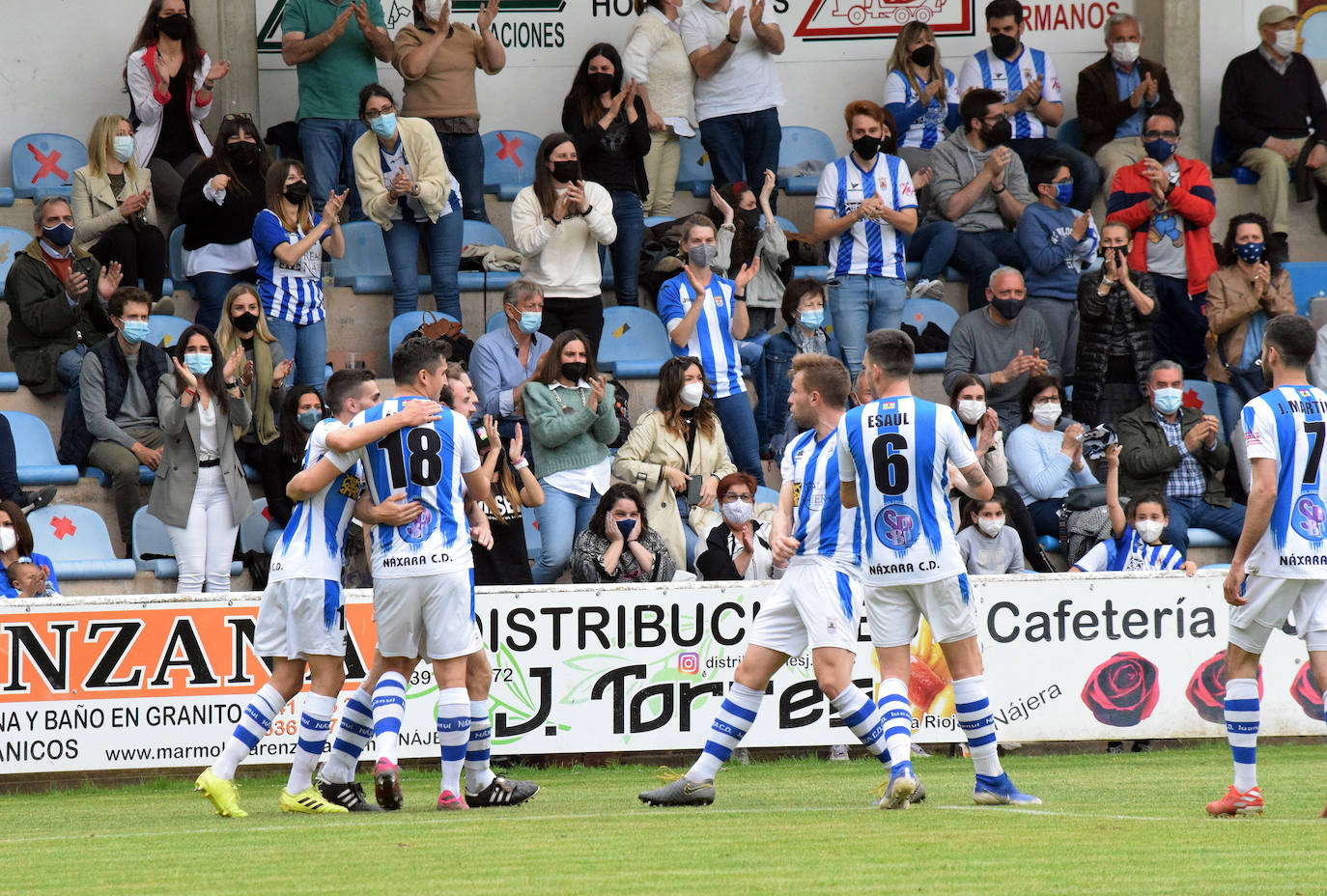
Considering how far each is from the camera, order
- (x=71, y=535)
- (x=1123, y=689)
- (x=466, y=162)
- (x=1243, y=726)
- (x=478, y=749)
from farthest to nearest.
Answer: (x=466, y=162) → (x=71, y=535) → (x=1123, y=689) → (x=478, y=749) → (x=1243, y=726)

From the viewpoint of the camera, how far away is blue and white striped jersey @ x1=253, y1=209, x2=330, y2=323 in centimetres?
1273

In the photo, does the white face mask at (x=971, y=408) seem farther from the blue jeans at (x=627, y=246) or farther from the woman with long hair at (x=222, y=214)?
the woman with long hair at (x=222, y=214)

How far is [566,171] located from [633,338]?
1652mm

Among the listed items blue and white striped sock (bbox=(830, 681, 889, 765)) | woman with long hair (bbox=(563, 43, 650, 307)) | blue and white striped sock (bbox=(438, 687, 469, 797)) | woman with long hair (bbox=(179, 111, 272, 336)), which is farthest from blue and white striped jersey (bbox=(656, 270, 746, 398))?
blue and white striped sock (bbox=(438, 687, 469, 797))

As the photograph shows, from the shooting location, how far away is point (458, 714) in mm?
7641

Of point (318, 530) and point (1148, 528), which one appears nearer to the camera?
point (318, 530)

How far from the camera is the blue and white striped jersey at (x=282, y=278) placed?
12734 millimetres

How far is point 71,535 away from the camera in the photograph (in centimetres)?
1188

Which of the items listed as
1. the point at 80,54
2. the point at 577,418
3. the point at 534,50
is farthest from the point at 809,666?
the point at 80,54

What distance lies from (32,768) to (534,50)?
9.25 metres

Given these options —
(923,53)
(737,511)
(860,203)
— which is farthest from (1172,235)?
(737,511)

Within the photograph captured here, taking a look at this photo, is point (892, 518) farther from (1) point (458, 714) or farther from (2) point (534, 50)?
(2) point (534, 50)

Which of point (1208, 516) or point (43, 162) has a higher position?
point (43, 162)

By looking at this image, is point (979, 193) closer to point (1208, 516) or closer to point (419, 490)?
point (1208, 516)
